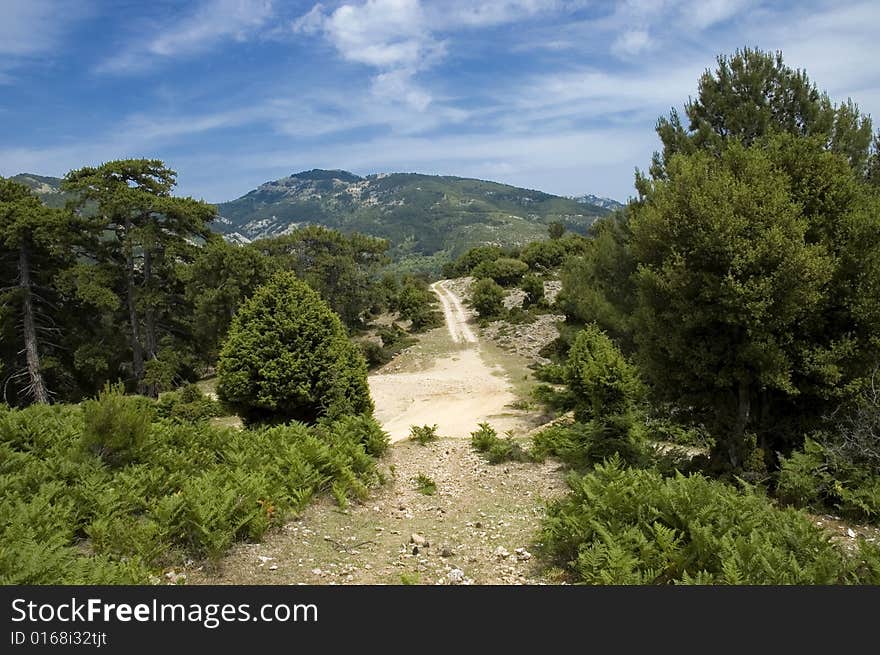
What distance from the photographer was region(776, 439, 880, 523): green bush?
7961 mm

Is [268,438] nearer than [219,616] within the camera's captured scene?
No

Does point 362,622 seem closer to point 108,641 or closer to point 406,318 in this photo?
point 108,641

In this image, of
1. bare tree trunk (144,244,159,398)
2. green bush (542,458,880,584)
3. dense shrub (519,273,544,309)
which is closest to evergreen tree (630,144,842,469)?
green bush (542,458,880,584)

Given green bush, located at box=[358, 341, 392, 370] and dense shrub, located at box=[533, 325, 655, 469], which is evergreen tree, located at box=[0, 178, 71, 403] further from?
dense shrub, located at box=[533, 325, 655, 469]

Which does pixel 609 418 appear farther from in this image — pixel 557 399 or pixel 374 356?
pixel 374 356

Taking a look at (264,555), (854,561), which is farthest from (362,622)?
(854,561)

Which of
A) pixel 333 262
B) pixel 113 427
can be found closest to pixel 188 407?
pixel 113 427

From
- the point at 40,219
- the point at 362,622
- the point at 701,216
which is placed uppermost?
the point at 40,219

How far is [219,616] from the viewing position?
14.7 ft

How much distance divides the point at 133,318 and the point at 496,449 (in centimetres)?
2240

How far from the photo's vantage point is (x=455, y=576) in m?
6.44

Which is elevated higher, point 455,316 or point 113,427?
point 113,427

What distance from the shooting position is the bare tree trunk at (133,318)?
2672 cm

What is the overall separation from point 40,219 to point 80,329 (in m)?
5.61
